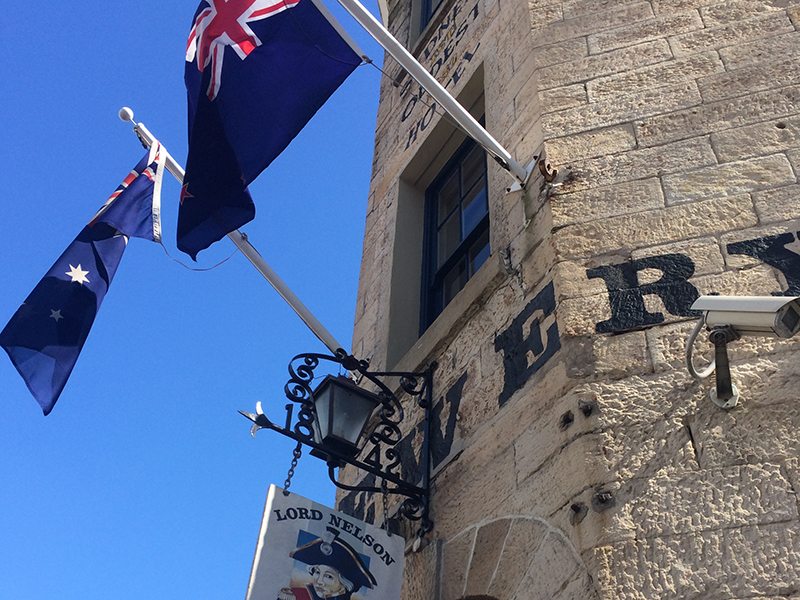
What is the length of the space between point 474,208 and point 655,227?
7.69 ft

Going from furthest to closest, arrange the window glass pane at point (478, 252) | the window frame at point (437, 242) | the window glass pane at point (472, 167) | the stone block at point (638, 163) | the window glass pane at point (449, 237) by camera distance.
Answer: the window glass pane at point (472, 167) → the window glass pane at point (449, 237) → the window frame at point (437, 242) → the window glass pane at point (478, 252) → the stone block at point (638, 163)

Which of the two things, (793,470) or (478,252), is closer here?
(793,470)

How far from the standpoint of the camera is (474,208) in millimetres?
6562

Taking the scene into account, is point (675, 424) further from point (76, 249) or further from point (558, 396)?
point (76, 249)

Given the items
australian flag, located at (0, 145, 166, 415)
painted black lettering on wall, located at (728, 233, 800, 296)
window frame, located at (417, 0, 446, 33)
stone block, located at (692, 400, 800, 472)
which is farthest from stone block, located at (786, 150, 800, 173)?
window frame, located at (417, 0, 446, 33)

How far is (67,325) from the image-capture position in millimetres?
6023

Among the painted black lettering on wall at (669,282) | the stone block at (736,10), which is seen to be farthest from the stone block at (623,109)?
the painted black lettering on wall at (669,282)

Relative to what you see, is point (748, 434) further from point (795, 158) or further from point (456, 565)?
point (795, 158)

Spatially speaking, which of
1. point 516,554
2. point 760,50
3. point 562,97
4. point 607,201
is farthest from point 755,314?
point 562,97

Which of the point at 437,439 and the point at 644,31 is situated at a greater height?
the point at 644,31

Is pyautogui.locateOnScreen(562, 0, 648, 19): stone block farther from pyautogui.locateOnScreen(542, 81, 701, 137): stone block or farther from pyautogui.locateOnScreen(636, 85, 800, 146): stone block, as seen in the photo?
pyautogui.locateOnScreen(636, 85, 800, 146): stone block

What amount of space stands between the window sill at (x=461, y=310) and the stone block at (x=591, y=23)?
1659 mm

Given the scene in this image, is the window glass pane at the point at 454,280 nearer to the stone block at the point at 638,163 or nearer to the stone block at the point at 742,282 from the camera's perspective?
the stone block at the point at 638,163

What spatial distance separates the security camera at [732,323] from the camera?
301 centimetres
